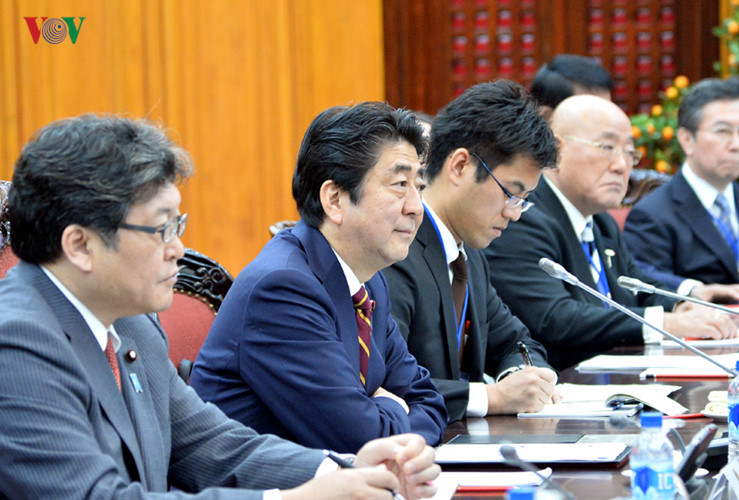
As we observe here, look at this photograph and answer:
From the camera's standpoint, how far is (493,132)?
2.48 m

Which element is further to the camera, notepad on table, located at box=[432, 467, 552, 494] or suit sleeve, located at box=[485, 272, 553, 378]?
suit sleeve, located at box=[485, 272, 553, 378]

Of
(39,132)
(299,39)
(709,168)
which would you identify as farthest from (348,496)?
(299,39)

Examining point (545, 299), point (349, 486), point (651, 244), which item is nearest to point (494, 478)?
point (349, 486)

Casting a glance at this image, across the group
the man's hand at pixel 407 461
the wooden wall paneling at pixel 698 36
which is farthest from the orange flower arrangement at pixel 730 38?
the man's hand at pixel 407 461

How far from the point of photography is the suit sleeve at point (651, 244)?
13.9ft

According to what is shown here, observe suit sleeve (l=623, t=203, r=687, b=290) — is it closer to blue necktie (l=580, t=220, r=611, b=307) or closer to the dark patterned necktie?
blue necktie (l=580, t=220, r=611, b=307)

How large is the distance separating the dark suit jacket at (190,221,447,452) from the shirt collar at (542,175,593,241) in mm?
1716

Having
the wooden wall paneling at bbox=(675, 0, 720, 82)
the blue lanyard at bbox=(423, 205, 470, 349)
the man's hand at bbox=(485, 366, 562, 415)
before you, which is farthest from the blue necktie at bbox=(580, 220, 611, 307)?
the wooden wall paneling at bbox=(675, 0, 720, 82)

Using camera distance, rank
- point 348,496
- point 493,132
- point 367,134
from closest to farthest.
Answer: point 348,496, point 367,134, point 493,132

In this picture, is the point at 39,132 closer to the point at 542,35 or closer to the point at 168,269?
the point at 168,269

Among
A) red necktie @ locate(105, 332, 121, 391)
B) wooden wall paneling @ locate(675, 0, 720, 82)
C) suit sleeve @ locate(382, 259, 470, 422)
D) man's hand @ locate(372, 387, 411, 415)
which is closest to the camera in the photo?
red necktie @ locate(105, 332, 121, 391)

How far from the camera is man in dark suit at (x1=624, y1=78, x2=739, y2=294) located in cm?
424

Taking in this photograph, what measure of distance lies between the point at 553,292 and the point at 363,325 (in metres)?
1.42

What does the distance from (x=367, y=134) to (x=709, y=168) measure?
3.03m
